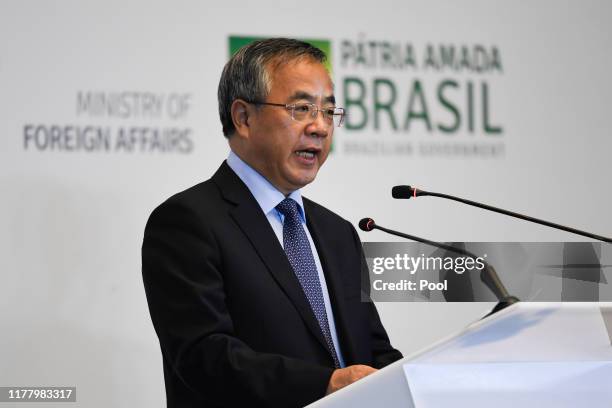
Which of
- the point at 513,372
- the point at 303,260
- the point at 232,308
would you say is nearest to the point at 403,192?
the point at 303,260

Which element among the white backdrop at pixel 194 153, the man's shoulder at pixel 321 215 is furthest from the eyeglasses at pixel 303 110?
the white backdrop at pixel 194 153

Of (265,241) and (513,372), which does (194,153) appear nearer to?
(265,241)

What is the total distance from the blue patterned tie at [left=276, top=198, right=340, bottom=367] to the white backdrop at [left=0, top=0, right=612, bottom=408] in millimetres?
986

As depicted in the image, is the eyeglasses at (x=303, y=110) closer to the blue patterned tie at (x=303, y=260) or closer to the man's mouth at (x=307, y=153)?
the man's mouth at (x=307, y=153)

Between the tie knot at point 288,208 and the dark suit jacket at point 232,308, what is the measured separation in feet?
0.35

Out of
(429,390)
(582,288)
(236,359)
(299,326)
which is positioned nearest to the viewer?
(429,390)

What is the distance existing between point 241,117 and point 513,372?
1.41 meters

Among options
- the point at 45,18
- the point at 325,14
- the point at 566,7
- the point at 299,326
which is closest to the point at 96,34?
the point at 45,18

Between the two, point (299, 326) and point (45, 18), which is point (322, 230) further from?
point (45, 18)

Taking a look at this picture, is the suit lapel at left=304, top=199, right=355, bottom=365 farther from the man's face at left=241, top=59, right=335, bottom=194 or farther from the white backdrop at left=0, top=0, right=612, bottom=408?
the white backdrop at left=0, top=0, right=612, bottom=408

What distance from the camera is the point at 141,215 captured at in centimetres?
330

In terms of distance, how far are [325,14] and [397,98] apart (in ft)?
1.56

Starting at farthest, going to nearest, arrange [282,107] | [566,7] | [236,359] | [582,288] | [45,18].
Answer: [566,7] < [582,288] < [45,18] < [282,107] < [236,359]

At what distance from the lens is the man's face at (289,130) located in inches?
95.8
